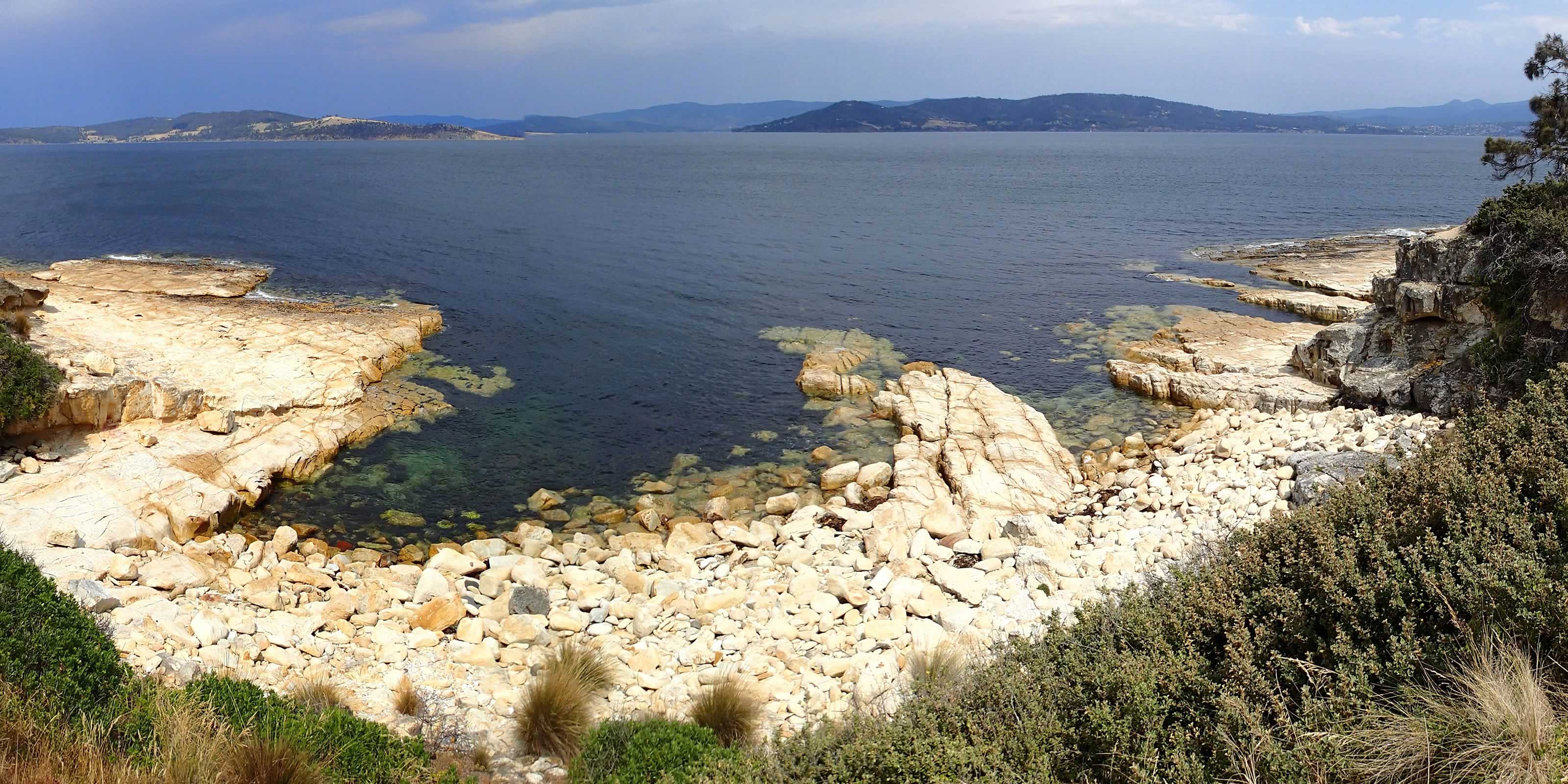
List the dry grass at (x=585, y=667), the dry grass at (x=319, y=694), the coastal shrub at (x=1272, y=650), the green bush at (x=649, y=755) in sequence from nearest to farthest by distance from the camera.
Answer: the coastal shrub at (x=1272, y=650)
the green bush at (x=649, y=755)
the dry grass at (x=319, y=694)
the dry grass at (x=585, y=667)

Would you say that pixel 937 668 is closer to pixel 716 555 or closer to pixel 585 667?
pixel 585 667

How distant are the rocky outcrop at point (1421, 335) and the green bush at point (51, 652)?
947 inches

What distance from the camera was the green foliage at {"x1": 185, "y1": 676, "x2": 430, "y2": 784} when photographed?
7.59 metres

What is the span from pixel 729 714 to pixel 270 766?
476 cm

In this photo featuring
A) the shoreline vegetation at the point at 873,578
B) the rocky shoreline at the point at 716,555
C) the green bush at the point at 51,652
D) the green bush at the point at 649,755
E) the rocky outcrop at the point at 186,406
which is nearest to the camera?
the shoreline vegetation at the point at 873,578

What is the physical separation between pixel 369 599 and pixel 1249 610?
13077 mm

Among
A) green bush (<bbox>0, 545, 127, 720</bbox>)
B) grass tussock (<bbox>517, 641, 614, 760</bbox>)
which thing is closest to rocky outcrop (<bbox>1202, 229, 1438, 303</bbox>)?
grass tussock (<bbox>517, 641, 614, 760</bbox>)

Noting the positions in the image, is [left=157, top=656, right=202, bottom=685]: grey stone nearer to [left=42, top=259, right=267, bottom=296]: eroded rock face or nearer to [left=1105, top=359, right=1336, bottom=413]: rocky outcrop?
[left=1105, top=359, right=1336, bottom=413]: rocky outcrop

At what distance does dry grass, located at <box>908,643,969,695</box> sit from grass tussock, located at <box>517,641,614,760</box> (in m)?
4.09

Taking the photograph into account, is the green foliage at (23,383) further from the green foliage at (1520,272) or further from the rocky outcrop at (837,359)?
the green foliage at (1520,272)

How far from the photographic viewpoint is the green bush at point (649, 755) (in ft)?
26.8

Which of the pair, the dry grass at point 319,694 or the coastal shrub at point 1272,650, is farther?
the dry grass at point 319,694

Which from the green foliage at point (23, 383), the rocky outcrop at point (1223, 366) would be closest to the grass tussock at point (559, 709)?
the green foliage at point (23, 383)

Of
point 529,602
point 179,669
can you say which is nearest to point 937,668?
point 529,602
